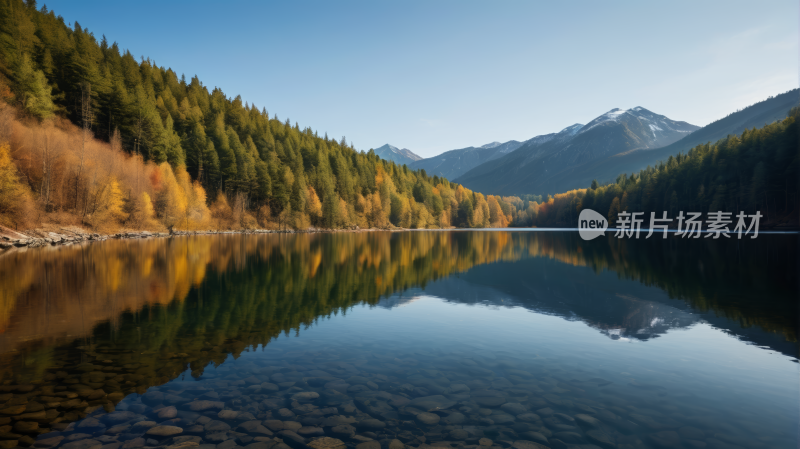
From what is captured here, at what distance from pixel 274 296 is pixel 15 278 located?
50.6 ft

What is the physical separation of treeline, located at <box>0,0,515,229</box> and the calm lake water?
47.0m

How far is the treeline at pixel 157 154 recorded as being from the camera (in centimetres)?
6228

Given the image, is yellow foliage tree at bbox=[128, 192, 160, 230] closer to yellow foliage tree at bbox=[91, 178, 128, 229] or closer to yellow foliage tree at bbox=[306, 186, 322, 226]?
yellow foliage tree at bbox=[91, 178, 128, 229]

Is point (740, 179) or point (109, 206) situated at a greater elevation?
point (740, 179)

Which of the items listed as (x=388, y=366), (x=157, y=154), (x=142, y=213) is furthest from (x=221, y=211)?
(x=388, y=366)

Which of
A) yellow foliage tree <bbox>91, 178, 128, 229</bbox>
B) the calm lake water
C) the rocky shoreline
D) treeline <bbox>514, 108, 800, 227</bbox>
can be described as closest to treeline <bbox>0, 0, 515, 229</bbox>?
yellow foliage tree <bbox>91, 178, 128, 229</bbox>

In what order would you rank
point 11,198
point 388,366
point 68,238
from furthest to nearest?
point 68,238 < point 11,198 < point 388,366

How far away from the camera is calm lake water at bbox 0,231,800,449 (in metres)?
7.32

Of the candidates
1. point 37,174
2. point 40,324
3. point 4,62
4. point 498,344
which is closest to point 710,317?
point 498,344

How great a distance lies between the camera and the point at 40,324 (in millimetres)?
13984

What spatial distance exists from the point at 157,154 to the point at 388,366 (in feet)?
321

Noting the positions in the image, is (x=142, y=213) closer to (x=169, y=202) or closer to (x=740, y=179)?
(x=169, y=202)

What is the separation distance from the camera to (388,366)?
1102cm

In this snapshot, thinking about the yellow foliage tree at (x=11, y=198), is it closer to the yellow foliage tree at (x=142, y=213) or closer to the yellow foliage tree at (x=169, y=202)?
the yellow foliage tree at (x=142, y=213)
